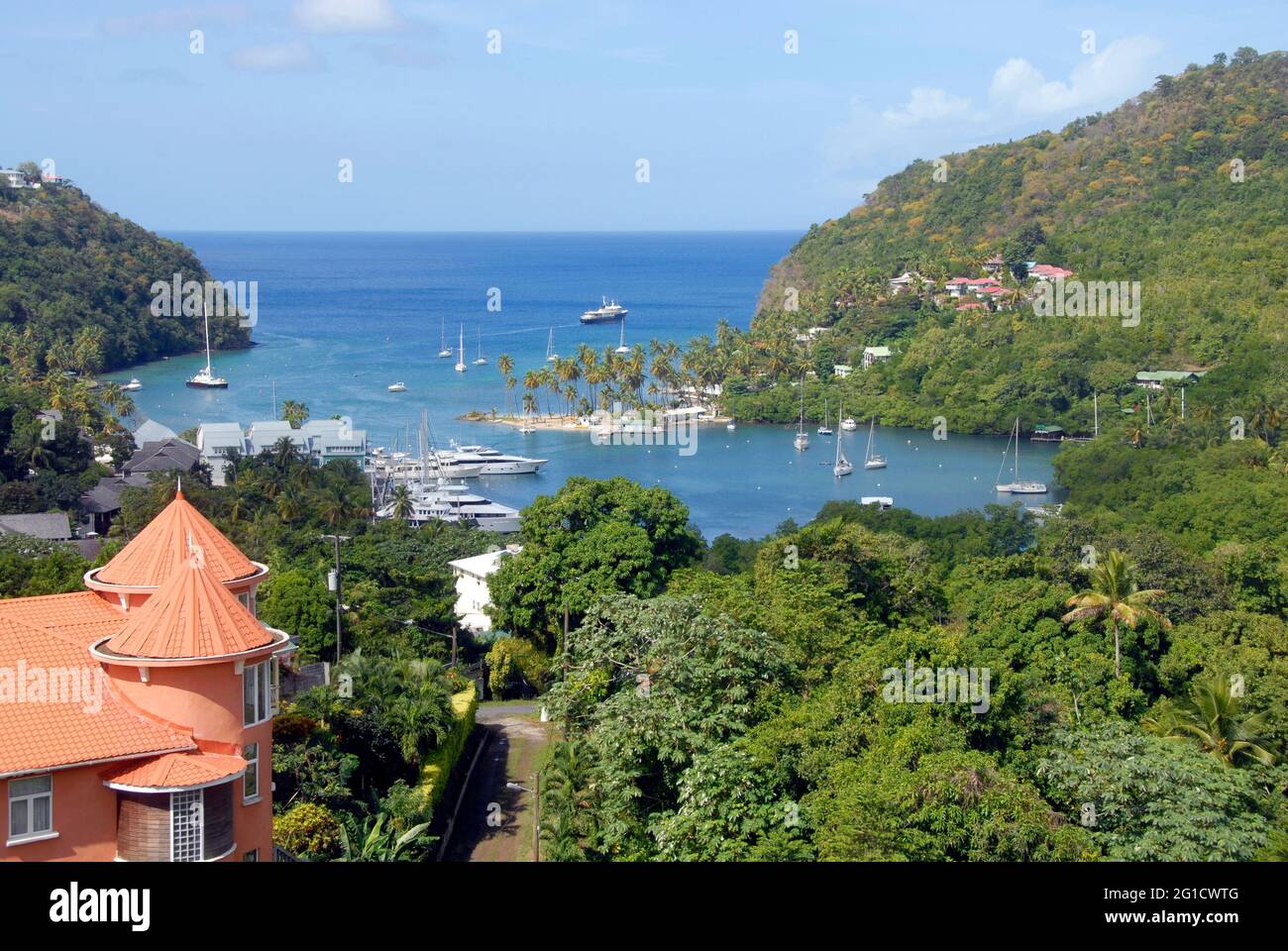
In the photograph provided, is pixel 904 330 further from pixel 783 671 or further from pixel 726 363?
pixel 783 671

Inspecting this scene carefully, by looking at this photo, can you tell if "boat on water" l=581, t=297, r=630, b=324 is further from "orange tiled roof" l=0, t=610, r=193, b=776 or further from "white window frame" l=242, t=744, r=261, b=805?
"orange tiled roof" l=0, t=610, r=193, b=776

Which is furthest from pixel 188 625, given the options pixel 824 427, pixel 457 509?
pixel 824 427

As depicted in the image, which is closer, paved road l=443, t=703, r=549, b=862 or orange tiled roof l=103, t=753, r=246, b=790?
orange tiled roof l=103, t=753, r=246, b=790

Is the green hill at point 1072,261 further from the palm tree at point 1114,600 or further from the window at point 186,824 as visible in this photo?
the window at point 186,824

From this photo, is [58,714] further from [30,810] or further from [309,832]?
[309,832]

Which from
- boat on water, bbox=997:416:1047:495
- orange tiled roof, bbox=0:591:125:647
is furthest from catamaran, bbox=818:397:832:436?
orange tiled roof, bbox=0:591:125:647
